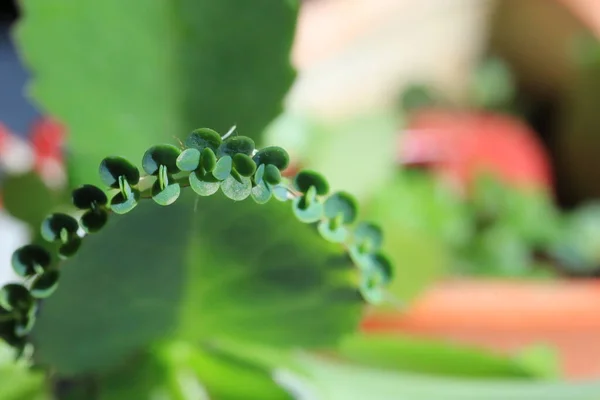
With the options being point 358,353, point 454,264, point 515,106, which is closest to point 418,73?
point 515,106

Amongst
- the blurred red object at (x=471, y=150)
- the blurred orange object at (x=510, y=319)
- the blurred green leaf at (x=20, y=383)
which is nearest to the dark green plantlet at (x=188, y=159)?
the blurred green leaf at (x=20, y=383)

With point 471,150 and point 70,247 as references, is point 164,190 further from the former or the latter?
point 471,150

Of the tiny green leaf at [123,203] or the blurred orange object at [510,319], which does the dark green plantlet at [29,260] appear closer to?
the tiny green leaf at [123,203]

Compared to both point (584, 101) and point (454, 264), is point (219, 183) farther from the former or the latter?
point (584, 101)

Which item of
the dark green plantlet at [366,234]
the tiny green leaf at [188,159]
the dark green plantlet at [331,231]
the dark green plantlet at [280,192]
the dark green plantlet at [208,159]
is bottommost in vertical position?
the tiny green leaf at [188,159]

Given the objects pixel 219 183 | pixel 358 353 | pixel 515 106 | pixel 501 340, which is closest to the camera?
pixel 219 183

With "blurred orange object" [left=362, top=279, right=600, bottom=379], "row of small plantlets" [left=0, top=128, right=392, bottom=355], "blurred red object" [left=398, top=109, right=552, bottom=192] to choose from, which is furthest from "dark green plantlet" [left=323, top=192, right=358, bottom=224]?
"blurred red object" [left=398, top=109, right=552, bottom=192]
